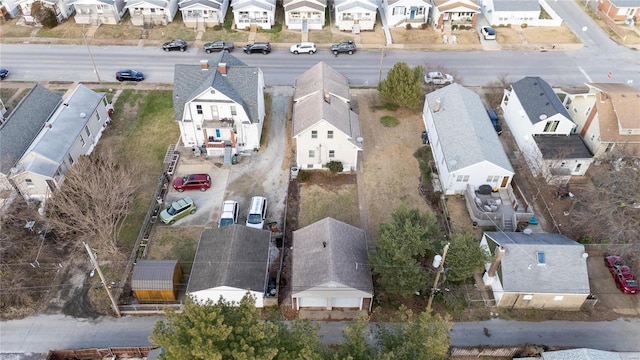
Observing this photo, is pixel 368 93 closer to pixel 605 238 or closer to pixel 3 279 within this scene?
pixel 605 238

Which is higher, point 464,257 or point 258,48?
point 258,48

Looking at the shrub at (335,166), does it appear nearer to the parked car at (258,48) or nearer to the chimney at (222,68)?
the chimney at (222,68)

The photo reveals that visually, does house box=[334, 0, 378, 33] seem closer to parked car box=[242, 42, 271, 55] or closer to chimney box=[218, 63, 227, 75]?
parked car box=[242, 42, 271, 55]

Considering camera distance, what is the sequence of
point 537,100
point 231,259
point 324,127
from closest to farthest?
point 231,259 → point 324,127 → point 537,100

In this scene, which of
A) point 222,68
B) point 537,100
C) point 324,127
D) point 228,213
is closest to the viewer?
point 228,213

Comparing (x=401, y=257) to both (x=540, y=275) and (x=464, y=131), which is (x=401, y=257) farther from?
(x=464, y=131)

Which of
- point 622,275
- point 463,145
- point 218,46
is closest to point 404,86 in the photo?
point 463,145

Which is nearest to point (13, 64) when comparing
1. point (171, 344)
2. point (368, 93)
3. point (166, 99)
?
point (166, 99)
